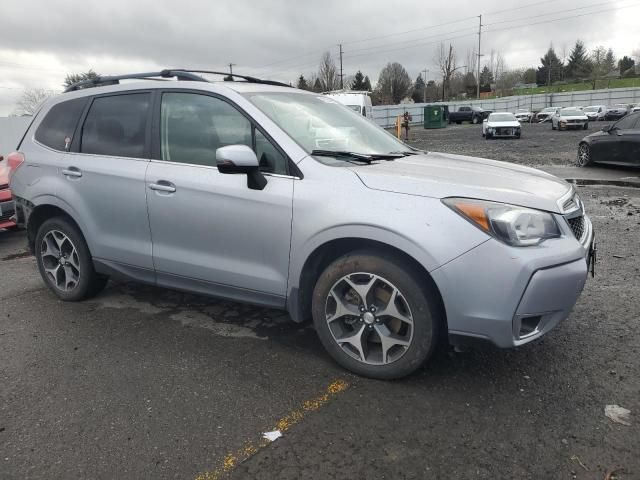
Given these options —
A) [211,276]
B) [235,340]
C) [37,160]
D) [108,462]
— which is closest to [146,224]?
[211,276]

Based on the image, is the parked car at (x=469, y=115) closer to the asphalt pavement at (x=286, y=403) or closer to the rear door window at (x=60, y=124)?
the asphalt pavement at (x=286, y=403)

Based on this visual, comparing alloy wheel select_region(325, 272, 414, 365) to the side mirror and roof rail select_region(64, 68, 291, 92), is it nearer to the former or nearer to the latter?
the side mirror

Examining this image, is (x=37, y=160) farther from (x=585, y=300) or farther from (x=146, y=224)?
(x=585, y=300)

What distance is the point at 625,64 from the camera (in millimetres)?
101938

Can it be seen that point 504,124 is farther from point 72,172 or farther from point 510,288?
point 510,288

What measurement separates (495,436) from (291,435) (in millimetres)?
1023

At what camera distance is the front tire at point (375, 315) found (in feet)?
9.53

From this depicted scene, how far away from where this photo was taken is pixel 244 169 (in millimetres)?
3180

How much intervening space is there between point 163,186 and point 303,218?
3.92 feet

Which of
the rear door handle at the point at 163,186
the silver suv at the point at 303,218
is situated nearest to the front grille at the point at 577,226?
the silver suv at the point at 303,218

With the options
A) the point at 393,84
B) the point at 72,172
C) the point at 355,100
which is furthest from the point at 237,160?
the point at 393,84

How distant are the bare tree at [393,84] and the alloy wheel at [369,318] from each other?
81.3 meters

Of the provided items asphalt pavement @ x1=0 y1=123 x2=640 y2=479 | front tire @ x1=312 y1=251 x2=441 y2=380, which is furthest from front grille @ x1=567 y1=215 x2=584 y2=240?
front tire @ x1=312 y1=251 x2=441 y2=380

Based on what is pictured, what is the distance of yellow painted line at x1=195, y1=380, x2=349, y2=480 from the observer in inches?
93.7
